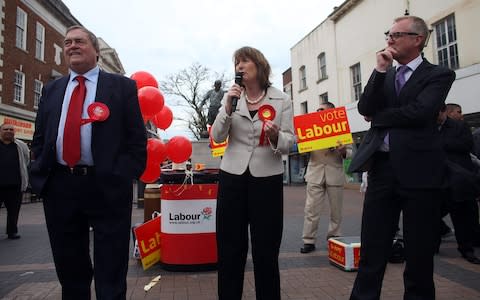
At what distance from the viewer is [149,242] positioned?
4500 mm

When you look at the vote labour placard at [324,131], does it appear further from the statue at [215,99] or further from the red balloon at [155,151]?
the statue at [215,99]

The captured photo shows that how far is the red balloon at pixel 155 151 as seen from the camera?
4719 mm

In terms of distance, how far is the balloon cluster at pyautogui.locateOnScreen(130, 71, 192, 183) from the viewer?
4727 mm

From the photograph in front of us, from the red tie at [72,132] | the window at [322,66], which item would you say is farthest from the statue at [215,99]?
the window at [322,66]

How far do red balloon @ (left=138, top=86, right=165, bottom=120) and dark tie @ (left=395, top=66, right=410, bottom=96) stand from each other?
119 inches

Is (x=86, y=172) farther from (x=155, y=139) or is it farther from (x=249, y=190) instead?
(x=155, y=139)

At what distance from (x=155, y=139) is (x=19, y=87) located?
1923 centimetres

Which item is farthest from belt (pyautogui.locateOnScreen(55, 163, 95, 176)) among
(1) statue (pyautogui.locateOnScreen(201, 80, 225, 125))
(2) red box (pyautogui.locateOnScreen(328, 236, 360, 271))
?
(1) statue (pyautogui.locateOnScreen(201, 80, 225, 125))

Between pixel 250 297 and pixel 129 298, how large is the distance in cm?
114

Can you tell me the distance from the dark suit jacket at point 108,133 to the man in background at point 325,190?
3.45 meters

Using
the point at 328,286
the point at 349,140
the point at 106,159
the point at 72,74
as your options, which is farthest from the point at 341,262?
the point at 72,74

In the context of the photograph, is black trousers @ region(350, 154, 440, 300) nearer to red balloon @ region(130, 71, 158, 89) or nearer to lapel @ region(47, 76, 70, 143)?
lapel @ region(47, 76, 70, 143)

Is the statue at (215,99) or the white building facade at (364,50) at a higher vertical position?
the white building facade at (364,50)

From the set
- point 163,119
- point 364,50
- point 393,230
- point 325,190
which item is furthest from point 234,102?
point 364,50
